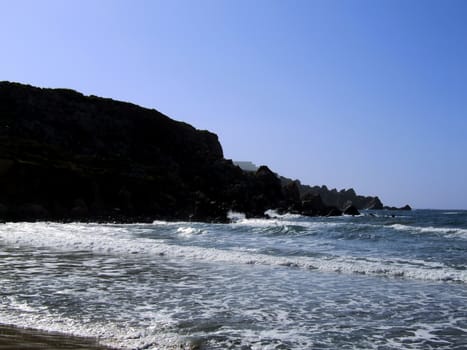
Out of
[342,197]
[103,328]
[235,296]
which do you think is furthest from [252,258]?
[342,197]

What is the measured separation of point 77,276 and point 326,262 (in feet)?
26.6

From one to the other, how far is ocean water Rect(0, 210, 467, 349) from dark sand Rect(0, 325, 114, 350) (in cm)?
24

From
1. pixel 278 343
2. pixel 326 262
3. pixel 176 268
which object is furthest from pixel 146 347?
pixel 326 262

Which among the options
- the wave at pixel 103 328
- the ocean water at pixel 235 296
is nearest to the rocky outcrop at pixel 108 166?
the ocean water at pixel 235 296

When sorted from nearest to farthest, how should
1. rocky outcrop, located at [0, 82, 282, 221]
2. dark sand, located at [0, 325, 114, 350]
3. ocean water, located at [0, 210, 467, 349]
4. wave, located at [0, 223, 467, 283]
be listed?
dark sand, located at [0, 325, 114, 350], ocean water, located at [0, 210, 467, 349], wave, located at [0, 223, 467, 283], rocky outcrop, located at [0, 82, 282, 221]

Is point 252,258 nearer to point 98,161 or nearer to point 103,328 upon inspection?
point 103,328

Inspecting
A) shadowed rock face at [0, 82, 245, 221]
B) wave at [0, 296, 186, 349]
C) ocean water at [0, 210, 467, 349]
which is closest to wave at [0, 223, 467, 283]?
ocean water at [0, 210, 467, 349]

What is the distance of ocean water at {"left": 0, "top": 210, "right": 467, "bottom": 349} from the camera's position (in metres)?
6.94

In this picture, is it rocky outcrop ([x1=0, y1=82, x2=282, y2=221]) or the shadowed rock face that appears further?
rocky outcrop ([x1=0, y1=82, x2=282, y2=221])

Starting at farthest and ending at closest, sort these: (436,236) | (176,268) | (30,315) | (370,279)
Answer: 1. (436,236)
2. (176,268)
3. (370,279)
4. (30,315)

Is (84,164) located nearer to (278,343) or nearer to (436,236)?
(436,236)

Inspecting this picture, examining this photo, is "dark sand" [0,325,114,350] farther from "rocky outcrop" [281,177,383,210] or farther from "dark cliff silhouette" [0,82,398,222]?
"rocky outcrop" [281,177,383,210]

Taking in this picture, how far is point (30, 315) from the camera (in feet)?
25.1

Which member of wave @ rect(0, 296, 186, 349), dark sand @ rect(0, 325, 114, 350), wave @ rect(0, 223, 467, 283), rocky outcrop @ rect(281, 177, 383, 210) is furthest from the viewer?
rocky outcrop @ rect(281, 177, 383, 210)
